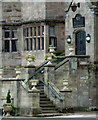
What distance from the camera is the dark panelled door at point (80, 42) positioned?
1697 inches

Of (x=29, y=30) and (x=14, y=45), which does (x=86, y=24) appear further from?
(x=14, y=45)

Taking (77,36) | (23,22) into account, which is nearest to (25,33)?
(23,22)

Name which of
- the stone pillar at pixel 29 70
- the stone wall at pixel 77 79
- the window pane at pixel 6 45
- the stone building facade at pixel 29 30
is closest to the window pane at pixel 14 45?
the stone building facade at pixel 29 30

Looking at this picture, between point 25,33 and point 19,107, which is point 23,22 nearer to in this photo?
point 25,33

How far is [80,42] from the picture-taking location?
43469mm

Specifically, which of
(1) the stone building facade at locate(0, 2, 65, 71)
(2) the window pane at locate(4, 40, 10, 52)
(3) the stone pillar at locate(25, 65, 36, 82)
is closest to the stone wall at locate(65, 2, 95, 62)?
(1) the stone building facade at locate(0, 2, 65, 71)

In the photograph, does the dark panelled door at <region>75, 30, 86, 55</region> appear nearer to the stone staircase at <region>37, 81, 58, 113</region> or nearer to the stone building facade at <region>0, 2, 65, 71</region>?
the stone building facade at <region>0, 2, 65, 71</region>

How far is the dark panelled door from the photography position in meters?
43.1

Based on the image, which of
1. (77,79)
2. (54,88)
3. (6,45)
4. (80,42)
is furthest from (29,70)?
(6,45)

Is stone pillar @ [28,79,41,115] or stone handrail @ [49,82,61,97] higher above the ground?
stone handrail @ [49,82,61,97]

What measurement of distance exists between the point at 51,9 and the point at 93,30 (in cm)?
444

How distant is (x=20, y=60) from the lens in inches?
1841

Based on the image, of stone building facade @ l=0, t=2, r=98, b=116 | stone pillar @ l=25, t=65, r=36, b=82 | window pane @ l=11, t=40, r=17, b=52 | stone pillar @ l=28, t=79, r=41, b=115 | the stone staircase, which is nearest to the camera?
stone pillar @ l=28, t=79, r=41, b=115

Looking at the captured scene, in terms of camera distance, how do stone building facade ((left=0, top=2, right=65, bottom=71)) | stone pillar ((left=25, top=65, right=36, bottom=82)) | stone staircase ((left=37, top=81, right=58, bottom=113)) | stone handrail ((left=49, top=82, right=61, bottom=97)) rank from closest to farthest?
stone staircase ((left=37, top=81, right=58, bottom=113)) → stone handrail ((left=49, top=82, right=61, bottom=97)) → stone pillar ((left=25, top=65, right=36, bottom=82)) → stone building facade ((left=0, top=2, right=65, bottom=71))
